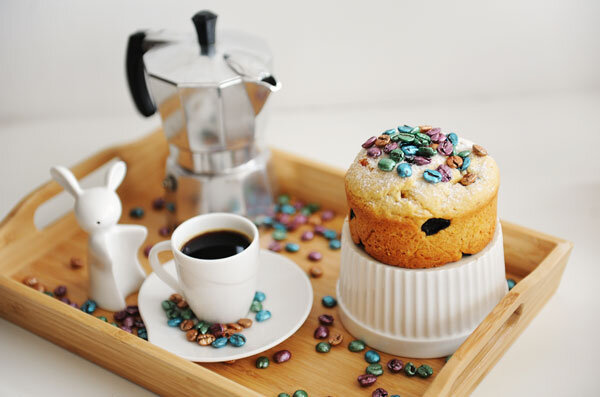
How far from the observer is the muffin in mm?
1099

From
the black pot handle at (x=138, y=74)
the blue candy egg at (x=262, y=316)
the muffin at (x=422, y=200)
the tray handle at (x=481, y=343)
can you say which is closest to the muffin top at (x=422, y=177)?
the muffin at (x=422, y=200)

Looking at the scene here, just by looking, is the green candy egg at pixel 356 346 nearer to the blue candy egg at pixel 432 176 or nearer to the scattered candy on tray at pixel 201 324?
the scattered candy on tray at pixel 201 324

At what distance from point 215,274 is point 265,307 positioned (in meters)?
0.15

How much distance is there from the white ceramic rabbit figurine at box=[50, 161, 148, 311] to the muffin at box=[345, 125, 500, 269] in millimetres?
424

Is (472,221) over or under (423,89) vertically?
over

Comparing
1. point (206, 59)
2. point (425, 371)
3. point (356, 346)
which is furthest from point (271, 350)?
point (206, 59)

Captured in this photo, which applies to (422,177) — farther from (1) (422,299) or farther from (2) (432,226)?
(1) (422,299)

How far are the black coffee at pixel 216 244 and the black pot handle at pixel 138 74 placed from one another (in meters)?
0.46

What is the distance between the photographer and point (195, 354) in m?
1.16

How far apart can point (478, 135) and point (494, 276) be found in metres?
0.79

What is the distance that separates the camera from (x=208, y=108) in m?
1.42

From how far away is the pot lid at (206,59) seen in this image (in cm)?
138

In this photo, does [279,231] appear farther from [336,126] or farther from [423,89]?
[423,89]

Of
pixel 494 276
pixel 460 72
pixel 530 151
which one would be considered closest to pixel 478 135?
pixel 530 151
